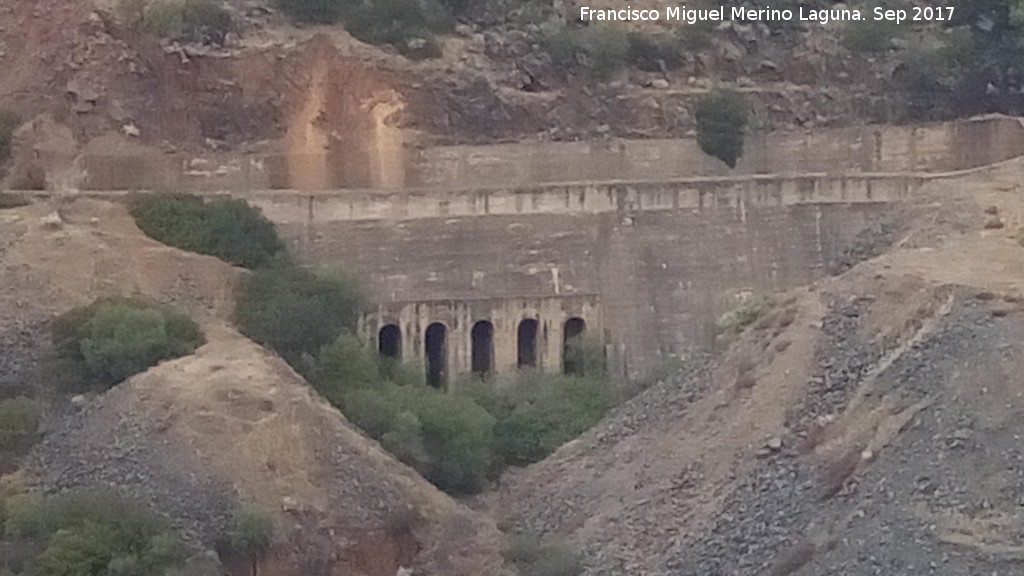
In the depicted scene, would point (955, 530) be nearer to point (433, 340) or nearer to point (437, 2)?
point (433, 340)

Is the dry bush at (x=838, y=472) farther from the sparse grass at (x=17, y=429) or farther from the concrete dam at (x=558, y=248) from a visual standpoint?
the concrete dam at (x=558, y=248)

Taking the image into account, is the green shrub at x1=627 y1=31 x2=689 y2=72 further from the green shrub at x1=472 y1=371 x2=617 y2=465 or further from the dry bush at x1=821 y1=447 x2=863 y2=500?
the dry bush at x1=821 y1=447 x2=863 y2=500

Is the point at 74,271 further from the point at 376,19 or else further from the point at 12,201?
the point at 376,19

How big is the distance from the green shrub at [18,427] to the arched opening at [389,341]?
343 inches

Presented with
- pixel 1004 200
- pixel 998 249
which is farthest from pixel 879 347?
pixel 1004 200

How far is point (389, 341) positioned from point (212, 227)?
163 inches

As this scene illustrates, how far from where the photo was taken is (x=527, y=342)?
1567 inches

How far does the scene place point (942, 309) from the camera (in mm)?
28312

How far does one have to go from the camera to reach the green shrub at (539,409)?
114 ft

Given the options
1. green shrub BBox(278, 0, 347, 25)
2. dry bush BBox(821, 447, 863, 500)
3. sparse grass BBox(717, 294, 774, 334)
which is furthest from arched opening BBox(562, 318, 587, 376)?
dry bush BBox(821, 447, 863, 500)

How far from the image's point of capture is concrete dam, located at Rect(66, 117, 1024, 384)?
3922 cm

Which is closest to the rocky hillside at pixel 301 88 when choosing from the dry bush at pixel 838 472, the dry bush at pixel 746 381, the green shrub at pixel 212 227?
the green shrub at pixel 212 227

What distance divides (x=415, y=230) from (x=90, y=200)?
6225 millimetres

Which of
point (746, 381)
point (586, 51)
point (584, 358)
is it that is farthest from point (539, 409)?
point (586, 51)
